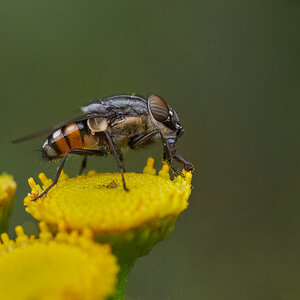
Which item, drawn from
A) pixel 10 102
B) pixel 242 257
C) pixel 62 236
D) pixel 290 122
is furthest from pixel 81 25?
pixel 62 236

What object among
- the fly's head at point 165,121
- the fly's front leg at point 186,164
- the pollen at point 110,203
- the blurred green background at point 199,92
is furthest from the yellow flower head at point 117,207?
the blurred green background at point 199,92

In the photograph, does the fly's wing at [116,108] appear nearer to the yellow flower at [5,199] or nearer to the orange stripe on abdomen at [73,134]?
the orange stripe on abdomen at [73,134]

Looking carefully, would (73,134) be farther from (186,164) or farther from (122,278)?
(122,278)

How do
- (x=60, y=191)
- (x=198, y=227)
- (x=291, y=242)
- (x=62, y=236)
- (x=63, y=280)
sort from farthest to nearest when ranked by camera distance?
(x=198, y=227), (x=291, y=242), (x=60, y=191), (x=62, y=236), (x=63, y=280)

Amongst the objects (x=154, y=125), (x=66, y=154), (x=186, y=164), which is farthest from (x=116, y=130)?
(x=186, y=164)

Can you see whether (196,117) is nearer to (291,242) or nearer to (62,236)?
(291,242)
